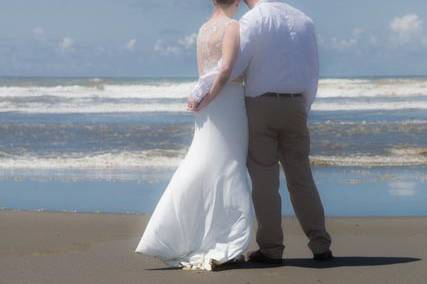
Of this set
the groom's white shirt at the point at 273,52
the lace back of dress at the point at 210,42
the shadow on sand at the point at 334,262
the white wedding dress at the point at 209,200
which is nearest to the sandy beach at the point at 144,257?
the shadow on sand at the point at 334,262

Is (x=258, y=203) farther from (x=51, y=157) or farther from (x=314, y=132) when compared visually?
(x=314, y=132)

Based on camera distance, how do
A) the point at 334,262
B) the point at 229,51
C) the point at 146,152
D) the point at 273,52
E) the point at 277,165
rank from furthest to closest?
the point at 146,152 → the point at 334,262 → the point at 277,165 → the point at 273,52 → the point at 229,51

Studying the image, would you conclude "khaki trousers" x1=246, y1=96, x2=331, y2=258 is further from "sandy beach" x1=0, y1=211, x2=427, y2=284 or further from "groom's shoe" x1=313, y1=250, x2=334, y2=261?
"sandy beach" x1=0, y1=211, x2=427, y2=284

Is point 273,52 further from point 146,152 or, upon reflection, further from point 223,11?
point 146,152

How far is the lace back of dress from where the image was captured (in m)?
5.70

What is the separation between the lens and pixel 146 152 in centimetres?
1454

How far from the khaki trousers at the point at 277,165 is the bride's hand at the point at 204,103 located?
0.23m

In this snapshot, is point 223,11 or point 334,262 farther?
point 334,262

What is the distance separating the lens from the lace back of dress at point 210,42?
5.70 m

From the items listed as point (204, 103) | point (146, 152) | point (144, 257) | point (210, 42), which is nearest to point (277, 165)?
point (204, 103)

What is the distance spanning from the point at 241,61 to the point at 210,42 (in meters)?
0.20

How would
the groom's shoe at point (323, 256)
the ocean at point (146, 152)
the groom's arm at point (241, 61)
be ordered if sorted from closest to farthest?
the groom's arm at point (241, 61) < the groom's shoe at point (323, 256) < the ocean at point (146, 152)

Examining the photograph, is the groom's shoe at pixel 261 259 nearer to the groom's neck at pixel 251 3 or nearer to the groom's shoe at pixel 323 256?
the groom's shoe at pixel 323 256

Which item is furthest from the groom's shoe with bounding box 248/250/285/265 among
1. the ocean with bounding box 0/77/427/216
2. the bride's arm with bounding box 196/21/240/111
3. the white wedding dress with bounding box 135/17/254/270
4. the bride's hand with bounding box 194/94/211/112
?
the ocean with bounding box 0/77/427/216
